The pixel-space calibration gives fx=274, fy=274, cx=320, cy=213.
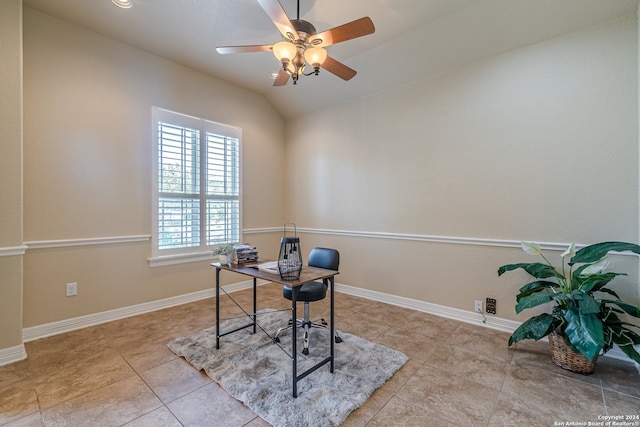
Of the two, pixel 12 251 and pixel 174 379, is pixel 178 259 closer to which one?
pixel 12 251

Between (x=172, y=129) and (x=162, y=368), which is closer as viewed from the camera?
(x=162, y=368)

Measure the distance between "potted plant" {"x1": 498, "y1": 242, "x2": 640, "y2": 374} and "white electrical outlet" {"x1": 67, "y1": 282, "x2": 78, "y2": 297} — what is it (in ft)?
13.9

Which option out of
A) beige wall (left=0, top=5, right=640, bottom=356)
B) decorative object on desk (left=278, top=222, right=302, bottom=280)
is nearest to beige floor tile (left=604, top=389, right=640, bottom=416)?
beige wall (left=0, top=5, right=640, bottom=356)

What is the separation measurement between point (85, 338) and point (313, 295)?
7.50 feet

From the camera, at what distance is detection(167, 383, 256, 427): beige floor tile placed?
1.65 metres

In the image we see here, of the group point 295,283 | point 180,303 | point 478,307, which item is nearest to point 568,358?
point 478,307

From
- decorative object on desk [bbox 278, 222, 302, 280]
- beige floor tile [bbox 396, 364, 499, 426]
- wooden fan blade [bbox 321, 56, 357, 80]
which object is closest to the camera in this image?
beige floor tile [bbox 396, 364, 499, 426]

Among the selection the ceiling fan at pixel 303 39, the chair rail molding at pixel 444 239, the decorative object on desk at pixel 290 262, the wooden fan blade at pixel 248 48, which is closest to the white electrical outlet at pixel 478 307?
the chair rail molding at pixel 444 239

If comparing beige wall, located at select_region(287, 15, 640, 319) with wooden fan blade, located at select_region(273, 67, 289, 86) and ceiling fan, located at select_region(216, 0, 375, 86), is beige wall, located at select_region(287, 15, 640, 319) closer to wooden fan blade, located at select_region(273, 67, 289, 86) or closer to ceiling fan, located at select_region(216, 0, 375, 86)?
wooden fan blade, located at select_region(273, 67, 289, 86)

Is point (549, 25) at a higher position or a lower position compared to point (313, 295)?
higher

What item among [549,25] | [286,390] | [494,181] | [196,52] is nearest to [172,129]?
[196,52]

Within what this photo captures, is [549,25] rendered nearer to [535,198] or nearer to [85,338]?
[535,198]

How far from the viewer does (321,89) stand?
162 inches

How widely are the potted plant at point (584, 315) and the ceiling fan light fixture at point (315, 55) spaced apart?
7.83 ft
